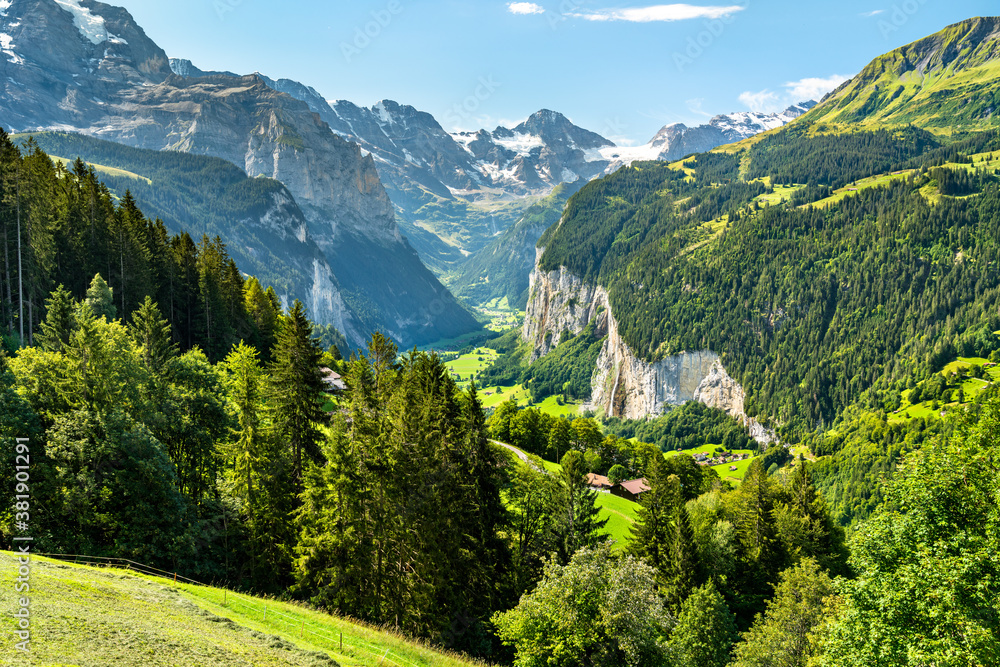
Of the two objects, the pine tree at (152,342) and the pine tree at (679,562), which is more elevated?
the pine tree at (152,342)

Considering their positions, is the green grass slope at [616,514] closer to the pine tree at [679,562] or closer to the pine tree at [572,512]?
the pine tree at [679,562]

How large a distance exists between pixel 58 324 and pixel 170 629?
95.9 ft

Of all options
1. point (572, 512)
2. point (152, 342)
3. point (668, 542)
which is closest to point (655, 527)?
point (668, 542)

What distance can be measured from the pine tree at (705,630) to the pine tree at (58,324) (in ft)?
156

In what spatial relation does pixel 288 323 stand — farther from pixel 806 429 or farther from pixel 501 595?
pixel 806 429

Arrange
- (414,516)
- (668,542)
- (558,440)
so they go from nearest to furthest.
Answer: (414,516)
(668,542)
(558,440)

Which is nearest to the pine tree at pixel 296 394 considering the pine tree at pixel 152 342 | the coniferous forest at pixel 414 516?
the coniferous forest at pixel 414 516

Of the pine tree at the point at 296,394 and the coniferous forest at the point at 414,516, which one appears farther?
the pine tree at the point at 296,394

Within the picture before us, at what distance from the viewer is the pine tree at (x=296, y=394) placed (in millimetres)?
34812

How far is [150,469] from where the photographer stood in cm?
2894

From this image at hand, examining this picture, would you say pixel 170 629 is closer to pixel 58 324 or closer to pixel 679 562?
pixel 58 324

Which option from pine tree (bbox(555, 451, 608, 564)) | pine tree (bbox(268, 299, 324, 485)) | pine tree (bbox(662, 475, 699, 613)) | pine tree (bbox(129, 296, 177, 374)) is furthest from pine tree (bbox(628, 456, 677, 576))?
pine tree (bbox(129, 296, 177, 374))

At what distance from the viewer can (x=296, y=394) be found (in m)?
35.1

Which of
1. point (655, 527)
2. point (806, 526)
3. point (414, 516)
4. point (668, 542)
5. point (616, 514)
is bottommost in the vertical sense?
point (616, 514)
